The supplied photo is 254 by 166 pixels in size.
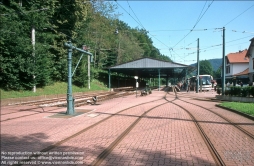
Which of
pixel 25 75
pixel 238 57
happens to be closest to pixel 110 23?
pixel 25 75

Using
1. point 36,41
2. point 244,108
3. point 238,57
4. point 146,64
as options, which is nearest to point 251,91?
point 244,108

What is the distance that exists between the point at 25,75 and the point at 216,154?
2117 cm

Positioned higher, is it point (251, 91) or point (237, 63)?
point (237, 63)

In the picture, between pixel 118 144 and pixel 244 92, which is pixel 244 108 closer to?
pixel 244 92

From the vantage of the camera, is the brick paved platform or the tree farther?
the tree

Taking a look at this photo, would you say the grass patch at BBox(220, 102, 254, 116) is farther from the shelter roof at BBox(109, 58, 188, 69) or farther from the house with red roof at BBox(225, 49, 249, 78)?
the house with red roof at BBox(225, 49, 249, 78)

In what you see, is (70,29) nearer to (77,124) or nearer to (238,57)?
(77,124)

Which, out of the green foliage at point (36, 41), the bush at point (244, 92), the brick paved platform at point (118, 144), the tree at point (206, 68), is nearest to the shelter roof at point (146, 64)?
the green foliage at point (36, 41)

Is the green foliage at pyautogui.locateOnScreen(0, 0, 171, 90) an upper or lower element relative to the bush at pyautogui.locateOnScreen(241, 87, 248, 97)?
upper

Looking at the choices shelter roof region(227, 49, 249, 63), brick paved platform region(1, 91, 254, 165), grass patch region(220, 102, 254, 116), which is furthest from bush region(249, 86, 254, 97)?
shelter roof region(227, 49, 249, 63)

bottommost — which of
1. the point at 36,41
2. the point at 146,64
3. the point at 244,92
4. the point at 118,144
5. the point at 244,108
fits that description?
the point at 118,144

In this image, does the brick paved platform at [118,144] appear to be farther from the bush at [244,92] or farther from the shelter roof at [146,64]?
the shelter roof at [146,64]

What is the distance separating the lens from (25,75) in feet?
73.0

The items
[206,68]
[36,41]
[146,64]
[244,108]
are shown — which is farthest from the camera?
[206,68]
